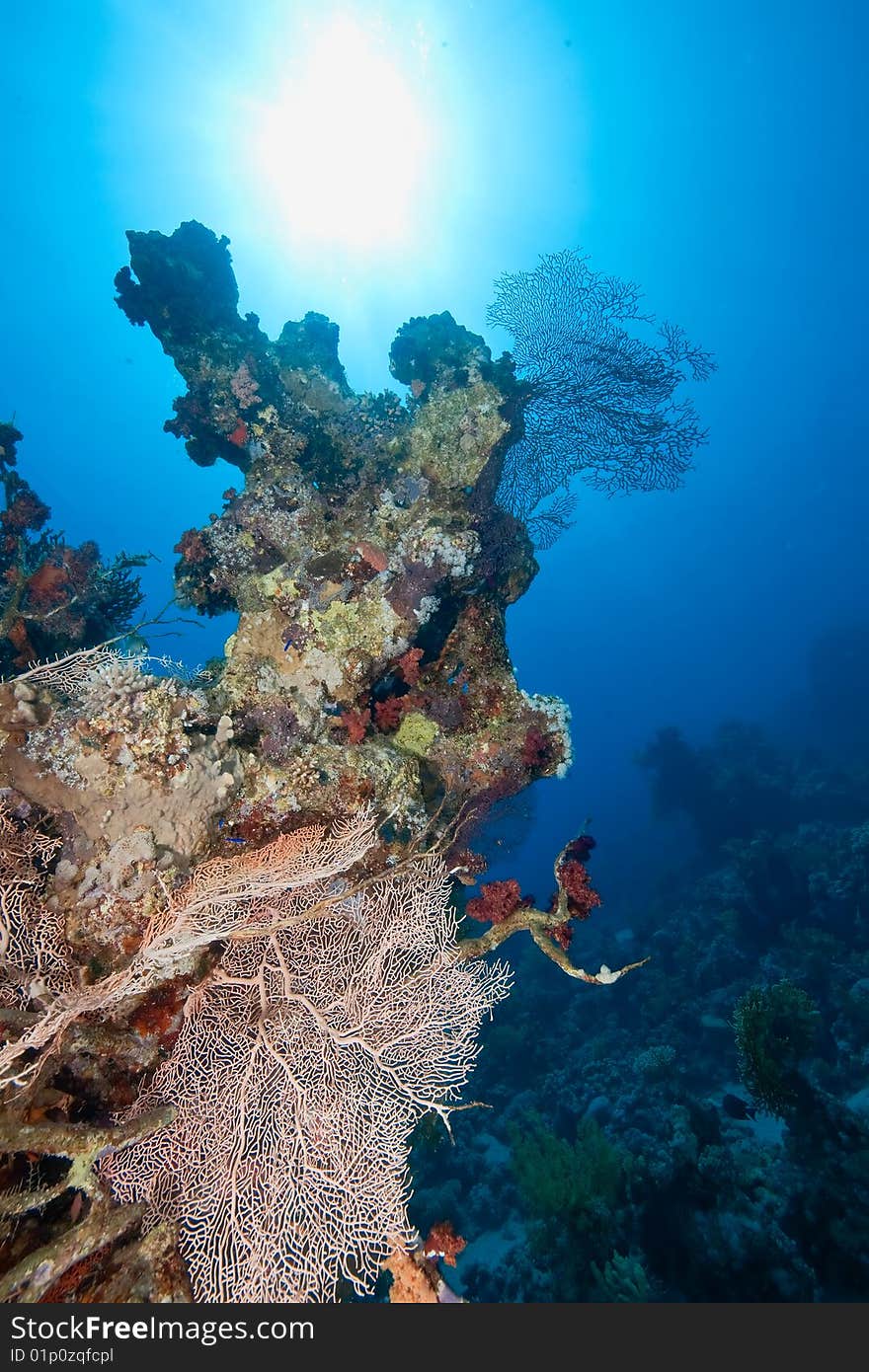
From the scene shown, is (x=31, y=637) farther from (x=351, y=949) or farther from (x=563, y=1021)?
(x=563, y=1021)

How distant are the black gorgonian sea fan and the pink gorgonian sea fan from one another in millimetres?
8592

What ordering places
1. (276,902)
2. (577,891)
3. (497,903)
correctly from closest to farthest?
(276,902)
(577,891)
(497,903)

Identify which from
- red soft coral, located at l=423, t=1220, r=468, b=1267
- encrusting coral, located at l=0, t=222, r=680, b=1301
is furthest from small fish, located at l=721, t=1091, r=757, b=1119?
red soft coral, located at l=423, t=1220, r=468, b=1267

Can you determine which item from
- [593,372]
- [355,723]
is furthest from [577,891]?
[593,372]

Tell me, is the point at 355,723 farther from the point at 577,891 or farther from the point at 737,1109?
the point at 737,1109

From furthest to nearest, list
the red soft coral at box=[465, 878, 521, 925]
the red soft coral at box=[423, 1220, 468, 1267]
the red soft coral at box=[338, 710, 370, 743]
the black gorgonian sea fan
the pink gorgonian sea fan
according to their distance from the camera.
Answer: the black gorgonian sea fan, the red soft coral at box=[338, 710, 370, 743], the red soft coral at box=[465, 878, 521, 925], the red soft coral at box=[423, 1220, 468, 1267], the pink gorgonian sea fan

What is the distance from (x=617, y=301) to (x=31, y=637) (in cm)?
1173

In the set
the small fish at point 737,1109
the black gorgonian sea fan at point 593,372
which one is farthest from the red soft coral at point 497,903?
the small fish at point 737,1109

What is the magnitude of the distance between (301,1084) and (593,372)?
11.5m

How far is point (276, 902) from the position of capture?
505 centimetres

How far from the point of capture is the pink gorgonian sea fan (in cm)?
432

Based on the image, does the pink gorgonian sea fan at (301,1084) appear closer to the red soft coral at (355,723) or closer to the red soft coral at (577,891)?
the red soft coral at (577,891)

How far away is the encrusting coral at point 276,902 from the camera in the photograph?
14.2ft

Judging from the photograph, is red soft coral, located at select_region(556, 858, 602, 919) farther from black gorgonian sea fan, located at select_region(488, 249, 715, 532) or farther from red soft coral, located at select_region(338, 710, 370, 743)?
black gorgonian sea fan, located at select_region(488, 249, 715, 532)
